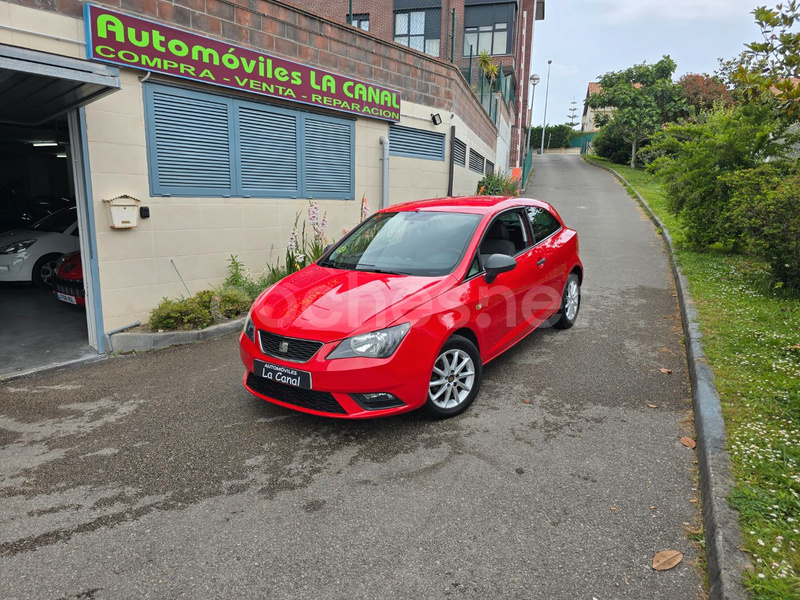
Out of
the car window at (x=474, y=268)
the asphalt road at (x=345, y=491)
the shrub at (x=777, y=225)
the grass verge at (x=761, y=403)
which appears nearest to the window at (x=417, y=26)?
the shrub at (x=777, y=225)

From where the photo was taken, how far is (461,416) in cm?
430

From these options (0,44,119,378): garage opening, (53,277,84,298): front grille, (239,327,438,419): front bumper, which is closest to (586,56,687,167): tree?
(0,44,119,378): garage opening

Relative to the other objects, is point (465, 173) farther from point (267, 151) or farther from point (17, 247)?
point (17, 247)

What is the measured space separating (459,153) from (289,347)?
1028cm

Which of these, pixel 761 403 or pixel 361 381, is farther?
pixel 761 403

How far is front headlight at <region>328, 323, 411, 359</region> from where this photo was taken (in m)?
3.70

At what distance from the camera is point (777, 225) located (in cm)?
675

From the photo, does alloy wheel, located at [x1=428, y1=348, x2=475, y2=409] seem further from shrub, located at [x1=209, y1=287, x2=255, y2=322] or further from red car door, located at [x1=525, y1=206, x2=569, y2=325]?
shrub, located at [x1=209, y1=287, x2=255, y2=322]

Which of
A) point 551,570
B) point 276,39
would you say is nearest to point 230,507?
point 551,570

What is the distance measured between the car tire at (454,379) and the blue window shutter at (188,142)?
4.49 m

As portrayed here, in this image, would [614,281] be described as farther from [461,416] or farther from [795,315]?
[461,416]

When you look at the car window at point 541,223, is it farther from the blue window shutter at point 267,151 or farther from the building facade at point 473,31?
the building facade at point 473,31

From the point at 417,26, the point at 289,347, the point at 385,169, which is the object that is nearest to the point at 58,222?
the point at 385,169

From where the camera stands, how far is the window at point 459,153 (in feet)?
40.6
